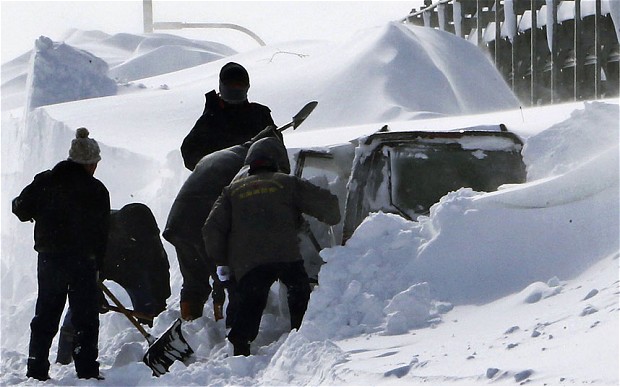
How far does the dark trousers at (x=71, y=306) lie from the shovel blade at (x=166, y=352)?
1.23 feet

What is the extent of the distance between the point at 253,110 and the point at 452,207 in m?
1.87

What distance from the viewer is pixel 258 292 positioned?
261 inches

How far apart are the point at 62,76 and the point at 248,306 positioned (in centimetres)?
1759

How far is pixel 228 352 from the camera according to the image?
6.87 m

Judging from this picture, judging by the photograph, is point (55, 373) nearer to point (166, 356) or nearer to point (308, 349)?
point (166, 356)

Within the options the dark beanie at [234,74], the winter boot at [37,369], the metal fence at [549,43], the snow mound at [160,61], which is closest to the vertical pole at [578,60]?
the metal fence at [549,43]

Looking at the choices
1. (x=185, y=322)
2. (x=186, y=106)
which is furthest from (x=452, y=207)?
(x=186, y=106)

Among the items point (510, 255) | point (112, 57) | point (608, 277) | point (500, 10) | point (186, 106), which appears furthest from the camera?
point (112, 57)

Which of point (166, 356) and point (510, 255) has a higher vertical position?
point (510, 255)

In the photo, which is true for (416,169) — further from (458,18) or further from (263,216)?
(458,18)

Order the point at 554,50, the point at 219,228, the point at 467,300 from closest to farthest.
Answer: the point at 467,300, the point at 219,228, the point at 554,50

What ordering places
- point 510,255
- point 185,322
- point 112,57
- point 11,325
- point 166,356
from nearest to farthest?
point 510,255 → point 166,356 → point 185,322 → point 11,325 → point 112,57

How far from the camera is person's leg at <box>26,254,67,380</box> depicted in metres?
6.59

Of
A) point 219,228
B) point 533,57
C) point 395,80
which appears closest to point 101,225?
point 219,228
